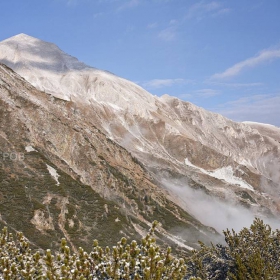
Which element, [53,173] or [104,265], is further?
[53,173]

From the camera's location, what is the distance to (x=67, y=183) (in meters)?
86.6

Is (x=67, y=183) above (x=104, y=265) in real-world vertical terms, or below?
above

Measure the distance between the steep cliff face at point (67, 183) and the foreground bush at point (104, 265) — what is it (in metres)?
50.4

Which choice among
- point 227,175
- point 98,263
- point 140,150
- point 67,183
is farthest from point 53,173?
point 227,175

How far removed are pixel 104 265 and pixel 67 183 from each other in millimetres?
75419

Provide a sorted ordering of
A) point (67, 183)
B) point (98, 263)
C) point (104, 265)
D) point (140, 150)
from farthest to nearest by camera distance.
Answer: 1. point (140, 150)
2. point (67, 183)
3. point (98, 263)
4. point (104, 265)

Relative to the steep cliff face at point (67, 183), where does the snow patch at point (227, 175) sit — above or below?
above

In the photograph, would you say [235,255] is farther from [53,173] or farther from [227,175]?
[227,175]

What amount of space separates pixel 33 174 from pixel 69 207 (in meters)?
12.8

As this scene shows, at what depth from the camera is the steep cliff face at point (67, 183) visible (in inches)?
2786

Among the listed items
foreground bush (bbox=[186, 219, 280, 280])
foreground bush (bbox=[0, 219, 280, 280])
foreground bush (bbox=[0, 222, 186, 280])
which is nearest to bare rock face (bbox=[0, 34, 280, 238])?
foreground bush (bbox=[186, 219, 280, 280])

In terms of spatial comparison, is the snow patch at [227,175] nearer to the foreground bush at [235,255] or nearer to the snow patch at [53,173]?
the snow patch at [53,173]

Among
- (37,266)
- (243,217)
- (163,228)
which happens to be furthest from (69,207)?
(243,217)

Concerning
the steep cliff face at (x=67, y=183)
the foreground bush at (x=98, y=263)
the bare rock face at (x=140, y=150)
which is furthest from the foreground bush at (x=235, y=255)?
the bare rock face at (x=140, y=150)
